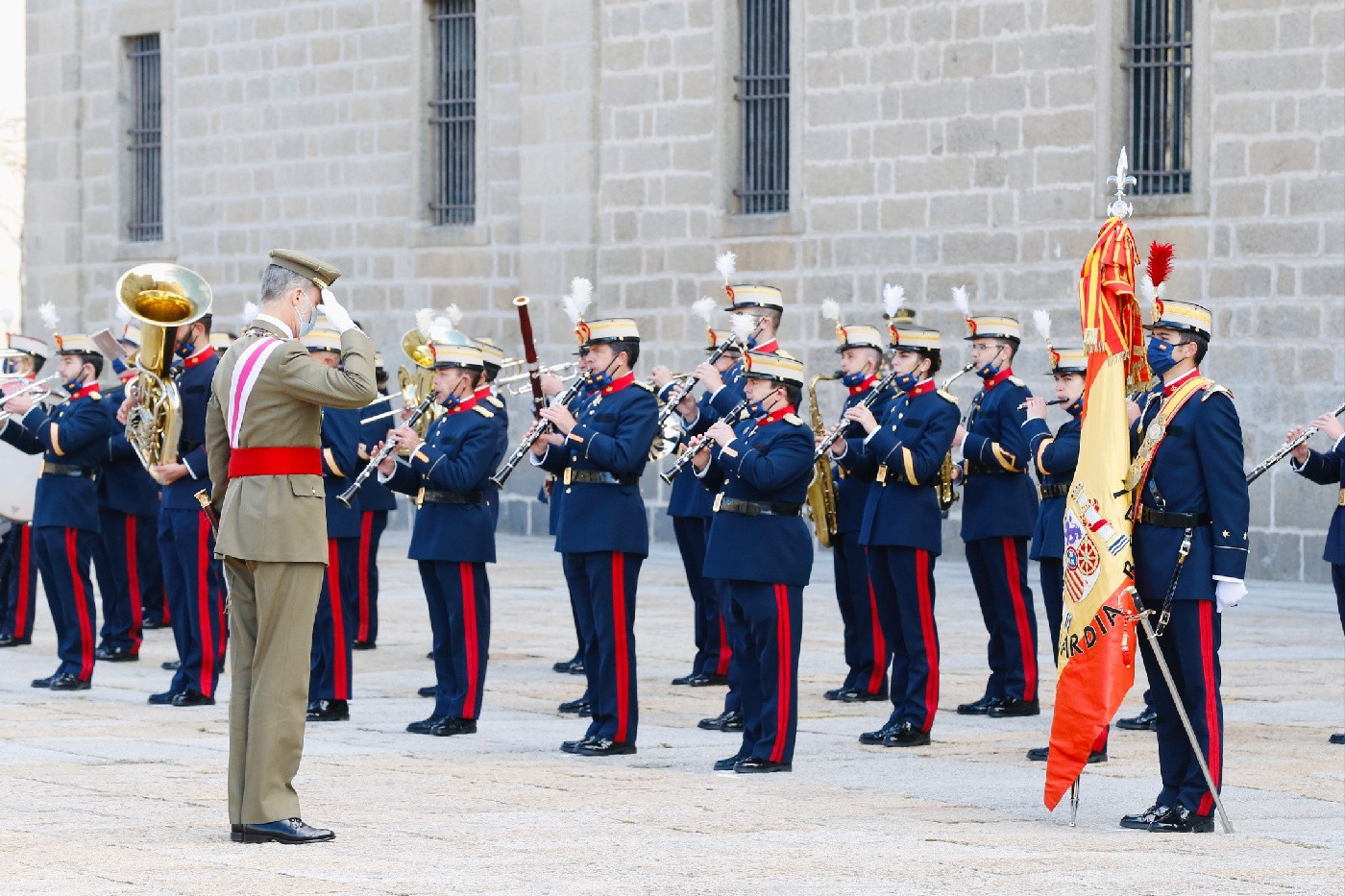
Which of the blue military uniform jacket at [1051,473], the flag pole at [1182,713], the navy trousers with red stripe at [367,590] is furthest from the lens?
the navy trousers with red stripe at [367,590]

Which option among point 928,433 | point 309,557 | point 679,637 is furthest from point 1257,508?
point 309,557

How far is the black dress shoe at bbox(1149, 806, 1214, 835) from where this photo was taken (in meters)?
8.15

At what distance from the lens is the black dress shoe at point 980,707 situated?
1124cm

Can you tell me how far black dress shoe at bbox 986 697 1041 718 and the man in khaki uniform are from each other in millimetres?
4273

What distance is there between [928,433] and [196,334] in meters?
3.49

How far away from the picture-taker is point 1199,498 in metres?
8.30

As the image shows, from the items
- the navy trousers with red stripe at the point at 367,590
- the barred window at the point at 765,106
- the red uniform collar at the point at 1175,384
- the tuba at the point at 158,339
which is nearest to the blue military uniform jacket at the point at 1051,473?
the red uniform collar at the point at 1175,384

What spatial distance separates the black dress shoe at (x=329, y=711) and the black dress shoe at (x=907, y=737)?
257cm

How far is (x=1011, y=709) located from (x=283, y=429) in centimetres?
460

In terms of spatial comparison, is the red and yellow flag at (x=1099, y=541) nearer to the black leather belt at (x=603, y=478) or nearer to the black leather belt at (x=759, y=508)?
the black leather belt at (x=759, y=508)

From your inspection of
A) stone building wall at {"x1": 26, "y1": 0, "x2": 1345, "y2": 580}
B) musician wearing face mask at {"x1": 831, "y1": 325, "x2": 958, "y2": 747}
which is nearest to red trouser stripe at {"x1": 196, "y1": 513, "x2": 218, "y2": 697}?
musician wearing face mask at {"x1": 831, "y1": 325, "x2": 958, "y2": 747}

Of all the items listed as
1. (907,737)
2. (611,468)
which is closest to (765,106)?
(611,468)

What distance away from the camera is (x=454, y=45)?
22594 millimetres

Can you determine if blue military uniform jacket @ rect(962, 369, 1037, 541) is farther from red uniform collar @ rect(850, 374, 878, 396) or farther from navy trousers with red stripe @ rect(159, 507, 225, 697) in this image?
navy trousers with red stripe @ rect(159, 507, 225, 697)
